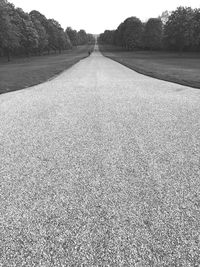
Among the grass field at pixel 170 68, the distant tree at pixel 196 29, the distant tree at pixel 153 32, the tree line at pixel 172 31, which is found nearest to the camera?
the grass field at pixel 170 68

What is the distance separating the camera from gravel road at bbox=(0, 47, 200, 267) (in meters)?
2.14

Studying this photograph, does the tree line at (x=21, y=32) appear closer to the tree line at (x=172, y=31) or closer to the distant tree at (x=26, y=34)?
the distant tree at (x=26, y=34)

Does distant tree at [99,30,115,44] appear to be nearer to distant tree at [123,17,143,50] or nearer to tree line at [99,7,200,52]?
distant tree at [123,17,143,50]

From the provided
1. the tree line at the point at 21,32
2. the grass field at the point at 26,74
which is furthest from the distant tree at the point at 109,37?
the grass field at the point at 26,74

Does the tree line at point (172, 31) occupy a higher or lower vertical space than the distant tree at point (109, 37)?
lower

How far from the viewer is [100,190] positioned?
307 cm

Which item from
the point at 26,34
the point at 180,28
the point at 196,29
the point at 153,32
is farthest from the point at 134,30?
the point at 26,34

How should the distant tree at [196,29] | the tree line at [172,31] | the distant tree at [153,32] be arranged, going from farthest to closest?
the distant tree at [153,32]
the tree line at [172,31]
the distant tree at [196,29]

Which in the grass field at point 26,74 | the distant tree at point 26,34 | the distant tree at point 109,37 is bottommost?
the grass field at point 26,74

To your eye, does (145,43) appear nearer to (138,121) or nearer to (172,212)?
(138,121)

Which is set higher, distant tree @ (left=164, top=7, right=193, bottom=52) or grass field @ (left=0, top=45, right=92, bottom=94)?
distant tree @ (left=164, top=7, right=193, bottom=52)

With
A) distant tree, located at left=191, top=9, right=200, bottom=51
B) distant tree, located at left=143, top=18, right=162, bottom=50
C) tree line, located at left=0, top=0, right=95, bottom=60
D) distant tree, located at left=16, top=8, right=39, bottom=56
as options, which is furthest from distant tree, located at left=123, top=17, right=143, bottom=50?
distant tree, located at left=16, top=8, right=39, bottom=56

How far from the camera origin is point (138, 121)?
5883 mm

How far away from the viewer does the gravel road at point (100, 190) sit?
2.14 metres
